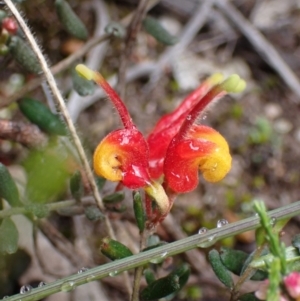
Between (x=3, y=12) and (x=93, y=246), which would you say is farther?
(x=93, y=246)

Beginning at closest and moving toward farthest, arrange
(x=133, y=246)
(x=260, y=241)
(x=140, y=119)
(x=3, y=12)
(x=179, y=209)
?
(x=260, y=241) < (x=3, y=12) < (x=133, y=246) < (x=179, y=209) < (x=140, y=119)

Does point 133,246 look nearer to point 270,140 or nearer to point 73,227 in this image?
point 73,227

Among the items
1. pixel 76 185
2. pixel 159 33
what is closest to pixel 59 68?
pixel 159 33

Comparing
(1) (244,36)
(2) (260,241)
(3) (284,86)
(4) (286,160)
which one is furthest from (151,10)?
(2) (260,241)

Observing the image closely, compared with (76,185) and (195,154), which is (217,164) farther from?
(76,185)

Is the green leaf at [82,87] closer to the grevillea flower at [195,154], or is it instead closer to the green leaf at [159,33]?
the green leaf at [159,33]

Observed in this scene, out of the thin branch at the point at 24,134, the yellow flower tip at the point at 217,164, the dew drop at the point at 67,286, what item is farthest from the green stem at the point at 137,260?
the thin branch at the point at 24,134

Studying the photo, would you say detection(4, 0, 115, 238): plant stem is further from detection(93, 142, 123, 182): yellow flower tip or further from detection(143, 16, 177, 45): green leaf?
detection(143, 16, 177, 45): green leaf
